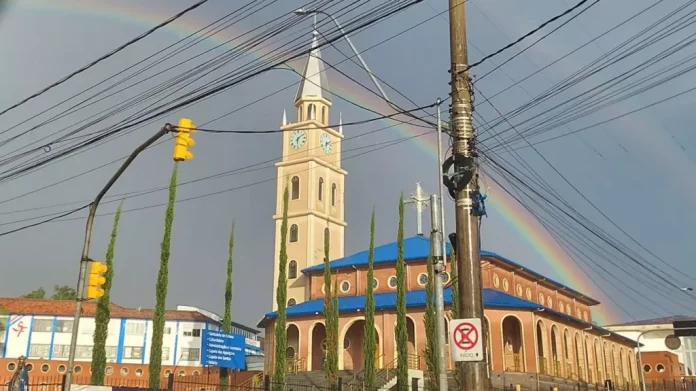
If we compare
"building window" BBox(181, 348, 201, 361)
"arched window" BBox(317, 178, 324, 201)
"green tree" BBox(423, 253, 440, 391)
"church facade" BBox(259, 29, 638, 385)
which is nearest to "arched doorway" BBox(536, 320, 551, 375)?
"church facade" BBox(259, 29, 638, 385)

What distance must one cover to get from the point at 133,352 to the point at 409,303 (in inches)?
1510

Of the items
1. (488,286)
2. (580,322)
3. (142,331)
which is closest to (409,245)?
(488,286)

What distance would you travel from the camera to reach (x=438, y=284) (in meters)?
19.1

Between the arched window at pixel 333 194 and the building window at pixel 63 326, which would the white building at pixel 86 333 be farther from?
the arched window at pixel 333 194

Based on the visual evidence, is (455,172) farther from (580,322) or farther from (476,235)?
(580,322)

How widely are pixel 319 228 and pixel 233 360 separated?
3315cm

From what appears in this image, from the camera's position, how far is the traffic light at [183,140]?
16.1 meters

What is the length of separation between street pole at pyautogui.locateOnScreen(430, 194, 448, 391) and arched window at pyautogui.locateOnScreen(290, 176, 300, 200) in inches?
2123

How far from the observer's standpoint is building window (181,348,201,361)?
7612cm

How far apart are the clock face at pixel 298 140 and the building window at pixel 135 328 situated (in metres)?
25.6

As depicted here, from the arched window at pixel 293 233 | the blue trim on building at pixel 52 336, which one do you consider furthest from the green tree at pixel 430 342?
the blue trim on building at pixel 52 336

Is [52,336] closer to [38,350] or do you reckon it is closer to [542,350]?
[38,350]

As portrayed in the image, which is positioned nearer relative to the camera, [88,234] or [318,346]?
[88,234]

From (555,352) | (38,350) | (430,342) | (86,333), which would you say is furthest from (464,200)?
(38,350)
